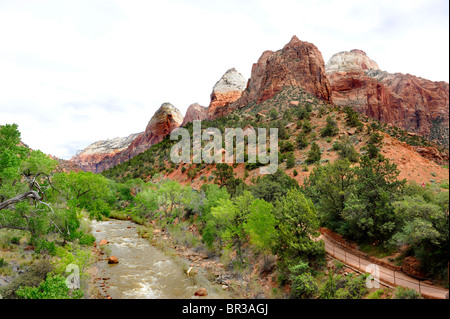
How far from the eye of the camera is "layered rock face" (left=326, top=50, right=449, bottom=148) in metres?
98.9

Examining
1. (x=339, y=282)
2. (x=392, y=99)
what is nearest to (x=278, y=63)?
(x=392, y=99)

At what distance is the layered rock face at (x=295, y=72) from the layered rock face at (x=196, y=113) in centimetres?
4633

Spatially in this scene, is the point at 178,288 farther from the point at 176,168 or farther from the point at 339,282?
the point at 176,168

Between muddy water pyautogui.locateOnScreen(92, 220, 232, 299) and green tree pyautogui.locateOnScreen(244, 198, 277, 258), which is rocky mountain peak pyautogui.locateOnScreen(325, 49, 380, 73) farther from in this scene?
muddy water pyautogui.locateOnScreen(92, 220, 232, 299)

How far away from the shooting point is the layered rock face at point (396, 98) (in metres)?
98.9

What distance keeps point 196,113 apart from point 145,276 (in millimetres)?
111648

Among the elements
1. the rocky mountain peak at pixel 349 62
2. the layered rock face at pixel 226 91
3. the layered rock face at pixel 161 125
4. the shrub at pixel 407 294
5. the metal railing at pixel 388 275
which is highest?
the rocky mountain peak at pixel 349 62

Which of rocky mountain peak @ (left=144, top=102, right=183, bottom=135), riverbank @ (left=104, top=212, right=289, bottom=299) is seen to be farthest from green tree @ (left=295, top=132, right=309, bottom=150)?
rocky mountain peak @ (left=144, top=102, right=183, bottom=135)

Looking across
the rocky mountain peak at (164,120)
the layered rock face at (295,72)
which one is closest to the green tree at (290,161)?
the layered rock face at (295,72)

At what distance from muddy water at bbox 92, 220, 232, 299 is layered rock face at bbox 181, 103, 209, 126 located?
325ft

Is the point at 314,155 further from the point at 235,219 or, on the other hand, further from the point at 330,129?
the point at 235,219

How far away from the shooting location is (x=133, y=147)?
491ft

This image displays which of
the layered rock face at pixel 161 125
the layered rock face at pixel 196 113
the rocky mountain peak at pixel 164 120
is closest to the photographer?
the layered rock face at pixel 196 113

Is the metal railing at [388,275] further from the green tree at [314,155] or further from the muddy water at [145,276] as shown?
the green tree at [314,155]
